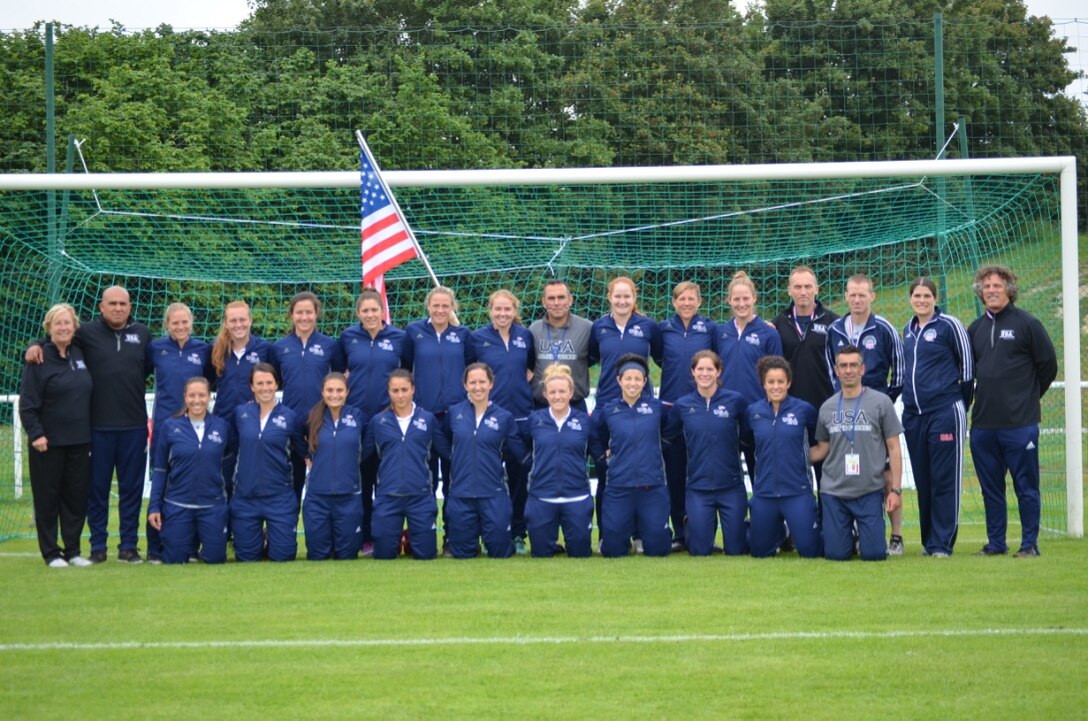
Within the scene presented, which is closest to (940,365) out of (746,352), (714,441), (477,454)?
A: (746,352)

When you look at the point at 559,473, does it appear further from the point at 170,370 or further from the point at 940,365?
the point at 170,370

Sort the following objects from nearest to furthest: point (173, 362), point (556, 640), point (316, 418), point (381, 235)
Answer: point (556, 640)
point (316, 418)
point (173, 362)
point (381, 235)

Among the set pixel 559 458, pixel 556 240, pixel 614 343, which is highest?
pixel 556 240

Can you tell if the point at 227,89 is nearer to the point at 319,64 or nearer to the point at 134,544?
the point at 319,64

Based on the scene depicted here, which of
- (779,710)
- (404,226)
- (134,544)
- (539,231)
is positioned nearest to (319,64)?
(539,231)

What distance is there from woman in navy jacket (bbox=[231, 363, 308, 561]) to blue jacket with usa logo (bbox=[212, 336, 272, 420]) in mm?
310

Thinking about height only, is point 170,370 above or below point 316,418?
above

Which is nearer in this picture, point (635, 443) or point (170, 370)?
point (635, 443)

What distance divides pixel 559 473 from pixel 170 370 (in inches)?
108

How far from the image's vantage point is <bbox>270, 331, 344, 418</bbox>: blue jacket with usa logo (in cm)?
948

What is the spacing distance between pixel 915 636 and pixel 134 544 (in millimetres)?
5380

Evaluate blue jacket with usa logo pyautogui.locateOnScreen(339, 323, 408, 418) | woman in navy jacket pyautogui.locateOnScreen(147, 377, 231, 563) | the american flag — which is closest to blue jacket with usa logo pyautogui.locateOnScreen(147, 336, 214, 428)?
woman in navy jacket pyautogui.locateOnScreen(147, 377, 231, 563)

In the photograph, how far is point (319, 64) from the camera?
66.6 feet

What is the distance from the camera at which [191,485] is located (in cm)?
911
